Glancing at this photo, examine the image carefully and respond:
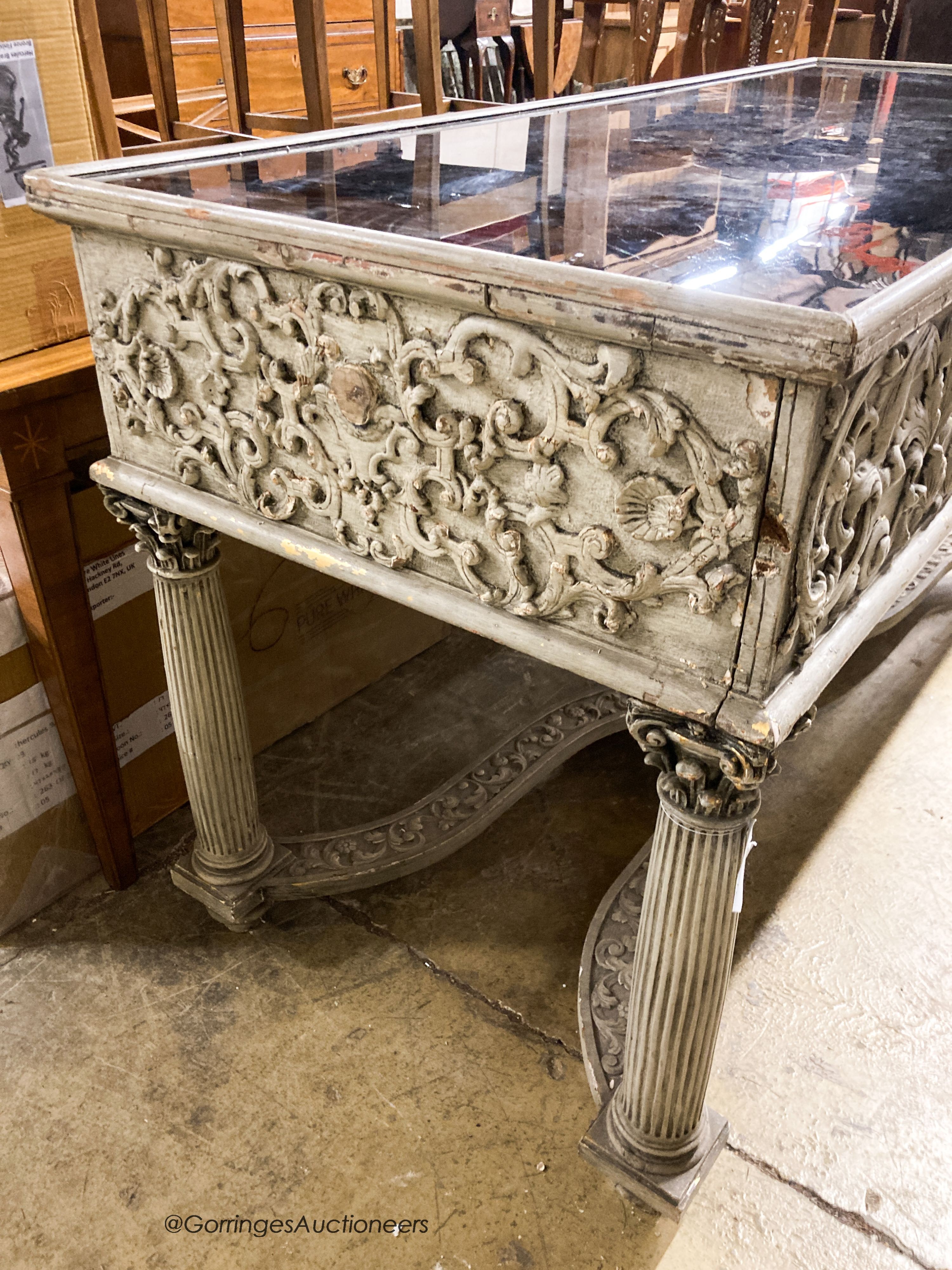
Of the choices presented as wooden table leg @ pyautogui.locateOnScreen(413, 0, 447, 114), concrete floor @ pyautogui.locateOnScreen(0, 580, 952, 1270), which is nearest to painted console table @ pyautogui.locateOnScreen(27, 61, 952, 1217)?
concrete floor @ pyautogui.locateOnScreen(0, 580, 952, 1270)

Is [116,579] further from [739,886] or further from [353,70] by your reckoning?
[353,70]

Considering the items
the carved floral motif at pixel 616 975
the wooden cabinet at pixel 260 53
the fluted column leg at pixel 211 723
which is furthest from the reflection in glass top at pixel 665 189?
the wooden cabinet at pixel 260 53

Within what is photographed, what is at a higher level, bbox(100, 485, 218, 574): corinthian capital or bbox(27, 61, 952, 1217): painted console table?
bbox(27, 61, 952, 1217): painted console table

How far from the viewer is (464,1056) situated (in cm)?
159

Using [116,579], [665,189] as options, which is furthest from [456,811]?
[665,189]

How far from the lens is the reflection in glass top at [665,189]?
908mm

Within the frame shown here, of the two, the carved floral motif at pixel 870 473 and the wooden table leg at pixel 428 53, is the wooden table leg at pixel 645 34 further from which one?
the carved floral motif at pixel 870 473

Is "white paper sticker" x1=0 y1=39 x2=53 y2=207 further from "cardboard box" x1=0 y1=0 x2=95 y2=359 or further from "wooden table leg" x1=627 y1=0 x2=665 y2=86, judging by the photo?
"wooden table leg" x1=627 y1=0 x2=665 y2=86

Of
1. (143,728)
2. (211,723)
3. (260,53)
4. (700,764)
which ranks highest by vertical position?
(260,53)

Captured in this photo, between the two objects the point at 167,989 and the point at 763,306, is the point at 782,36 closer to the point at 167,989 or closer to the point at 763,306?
the point at 763,306

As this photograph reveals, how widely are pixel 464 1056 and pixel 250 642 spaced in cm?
94

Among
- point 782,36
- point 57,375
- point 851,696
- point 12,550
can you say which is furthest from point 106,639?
point 782,36

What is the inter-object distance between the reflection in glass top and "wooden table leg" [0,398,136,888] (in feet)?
1.45

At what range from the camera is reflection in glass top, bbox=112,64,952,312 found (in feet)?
2.98
